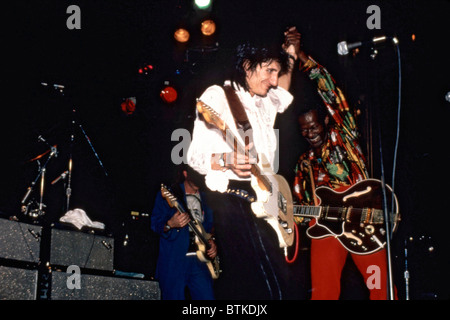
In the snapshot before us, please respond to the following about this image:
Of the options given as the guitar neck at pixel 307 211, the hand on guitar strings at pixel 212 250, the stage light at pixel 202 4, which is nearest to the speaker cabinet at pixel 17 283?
the hand on guitar strings at pixel 212 250

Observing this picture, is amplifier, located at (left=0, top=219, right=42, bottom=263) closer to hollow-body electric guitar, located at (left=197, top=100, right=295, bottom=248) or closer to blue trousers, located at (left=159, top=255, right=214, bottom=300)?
blue trousers, located at (left=159, top=255, right=214, bottom=300)

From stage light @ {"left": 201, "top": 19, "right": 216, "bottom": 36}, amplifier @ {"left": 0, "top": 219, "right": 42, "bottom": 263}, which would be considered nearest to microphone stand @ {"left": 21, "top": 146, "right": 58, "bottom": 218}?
amplifier @ {"left": 0, "top": 219, "right": 42, "bottom": 263}

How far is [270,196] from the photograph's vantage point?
347 cm

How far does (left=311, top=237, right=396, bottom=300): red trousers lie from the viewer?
3510 mm

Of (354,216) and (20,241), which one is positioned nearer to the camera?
(20,241)

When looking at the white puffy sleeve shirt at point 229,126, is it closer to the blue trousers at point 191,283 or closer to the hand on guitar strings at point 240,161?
the hand on guitar strings at point 240,161

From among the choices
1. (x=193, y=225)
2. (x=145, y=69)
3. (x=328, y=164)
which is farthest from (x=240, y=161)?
(x=145, y=69)

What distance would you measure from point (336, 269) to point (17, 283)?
212 centimetres

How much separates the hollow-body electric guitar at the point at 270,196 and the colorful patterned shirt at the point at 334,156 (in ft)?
0.47

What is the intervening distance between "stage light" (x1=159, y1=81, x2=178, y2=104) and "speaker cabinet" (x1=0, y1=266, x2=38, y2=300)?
1.76 meters

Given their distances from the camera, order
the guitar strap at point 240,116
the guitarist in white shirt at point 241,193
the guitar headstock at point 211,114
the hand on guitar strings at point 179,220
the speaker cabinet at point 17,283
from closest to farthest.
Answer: the speaker cabinet at point 17,283 < the guitar headstock at point 211,114 < the hand on guitar strings at point 179,220 < the guitarist in white shirt at point 241,193 < the guitar strap at point 240,116

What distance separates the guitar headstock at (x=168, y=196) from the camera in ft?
11.0

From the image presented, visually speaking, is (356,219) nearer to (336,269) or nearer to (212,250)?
(336,269)
